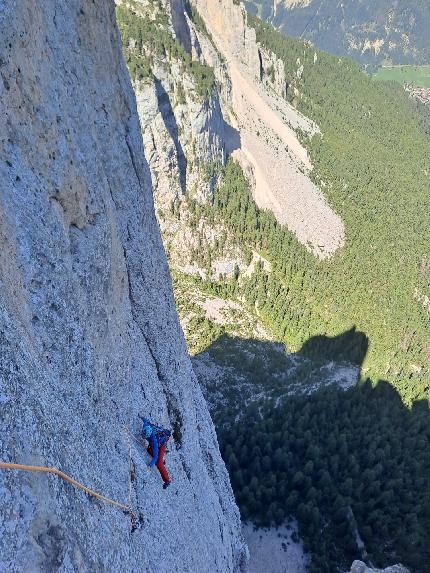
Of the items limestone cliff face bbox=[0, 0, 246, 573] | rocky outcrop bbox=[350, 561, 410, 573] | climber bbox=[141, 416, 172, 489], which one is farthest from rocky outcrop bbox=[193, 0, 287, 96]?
climber bbox=[141, 416, 172, 489]

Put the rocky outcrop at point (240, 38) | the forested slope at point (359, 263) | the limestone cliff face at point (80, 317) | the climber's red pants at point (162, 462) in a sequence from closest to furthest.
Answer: the limestone cliff face at point (80, 317)
the climber's red pants at point (162, 462)
the forested slope at point (359, 263)
the rocky outcrop at point (240, 38)

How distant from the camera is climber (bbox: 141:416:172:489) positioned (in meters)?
15.2

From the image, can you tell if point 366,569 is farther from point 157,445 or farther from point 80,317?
point 80,317

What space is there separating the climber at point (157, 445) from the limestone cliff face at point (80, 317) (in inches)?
15.7

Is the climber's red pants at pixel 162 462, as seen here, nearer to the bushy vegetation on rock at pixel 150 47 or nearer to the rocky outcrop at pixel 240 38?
the bushy vegetation on rock at pixel 150 47

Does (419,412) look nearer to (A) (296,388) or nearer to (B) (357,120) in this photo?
(A) (296,388)

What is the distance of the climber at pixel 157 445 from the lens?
15234mm

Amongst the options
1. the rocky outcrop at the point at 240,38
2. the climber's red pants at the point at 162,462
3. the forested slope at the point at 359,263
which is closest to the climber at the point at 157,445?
the climber's red pants at the point at 162,462

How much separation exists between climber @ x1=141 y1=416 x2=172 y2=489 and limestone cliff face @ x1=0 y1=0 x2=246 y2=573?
399 mm

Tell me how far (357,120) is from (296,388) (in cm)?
9753

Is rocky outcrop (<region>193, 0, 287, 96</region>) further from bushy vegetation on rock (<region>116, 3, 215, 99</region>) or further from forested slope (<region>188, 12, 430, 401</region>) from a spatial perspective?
bushy vegetation on rock (<region>116, 3, 215, 99</region>)

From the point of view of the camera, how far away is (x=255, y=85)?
341 ft

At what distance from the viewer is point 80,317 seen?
12680 millimetres

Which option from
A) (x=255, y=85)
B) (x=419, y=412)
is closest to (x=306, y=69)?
(x=255, y=85)
